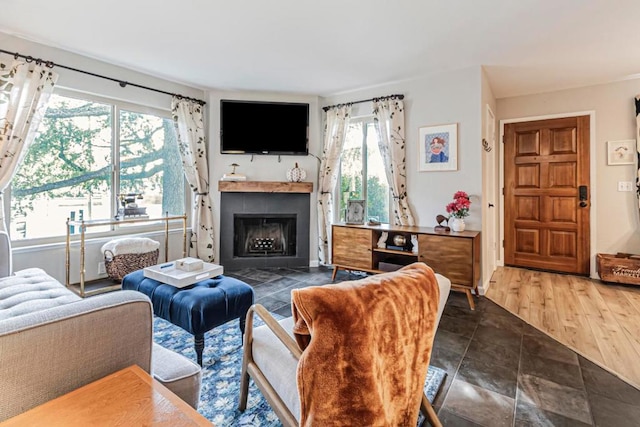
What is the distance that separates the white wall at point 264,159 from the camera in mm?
4277

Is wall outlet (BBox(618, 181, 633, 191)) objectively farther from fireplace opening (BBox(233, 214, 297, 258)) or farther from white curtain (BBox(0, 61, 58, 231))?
white curtain (BBox(0, 61, 58, 231))

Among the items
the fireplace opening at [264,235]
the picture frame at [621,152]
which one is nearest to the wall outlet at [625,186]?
the picture frame at [621,152]

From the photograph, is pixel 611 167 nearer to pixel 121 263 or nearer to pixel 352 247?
pixel 352 247

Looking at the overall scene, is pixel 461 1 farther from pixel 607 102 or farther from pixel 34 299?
pixel 34 299

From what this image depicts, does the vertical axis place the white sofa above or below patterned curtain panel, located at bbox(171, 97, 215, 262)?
below

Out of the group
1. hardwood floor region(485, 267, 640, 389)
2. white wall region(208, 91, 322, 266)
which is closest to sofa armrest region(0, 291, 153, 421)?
hardwood floor region(485, 267, 640, 389)

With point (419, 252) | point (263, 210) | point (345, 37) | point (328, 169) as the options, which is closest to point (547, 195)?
point (419, 252)

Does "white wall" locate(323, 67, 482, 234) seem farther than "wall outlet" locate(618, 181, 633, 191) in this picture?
No

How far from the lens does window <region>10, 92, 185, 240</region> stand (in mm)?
3041

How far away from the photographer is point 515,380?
1.84 metres

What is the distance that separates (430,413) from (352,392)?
68 cm

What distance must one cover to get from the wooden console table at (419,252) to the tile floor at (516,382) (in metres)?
0.43

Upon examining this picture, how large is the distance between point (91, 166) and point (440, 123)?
3967 mm

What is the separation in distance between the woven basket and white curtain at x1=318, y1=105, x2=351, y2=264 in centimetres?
224
